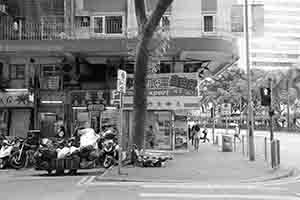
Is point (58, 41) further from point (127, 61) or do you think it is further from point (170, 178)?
point (170, 178)

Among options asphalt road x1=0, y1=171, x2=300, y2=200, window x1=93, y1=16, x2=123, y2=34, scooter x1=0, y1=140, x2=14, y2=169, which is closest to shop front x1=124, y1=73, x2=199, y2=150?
window x1=93, y1=16, x2=123, y2=34

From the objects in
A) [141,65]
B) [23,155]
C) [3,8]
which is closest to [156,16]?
[141,65]

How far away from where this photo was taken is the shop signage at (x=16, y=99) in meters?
19.7

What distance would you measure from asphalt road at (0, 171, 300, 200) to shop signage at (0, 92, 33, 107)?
8.80 meters

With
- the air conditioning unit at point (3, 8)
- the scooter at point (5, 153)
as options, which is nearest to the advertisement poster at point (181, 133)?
the scooter at point (5, 153)

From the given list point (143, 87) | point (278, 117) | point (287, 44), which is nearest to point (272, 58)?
point (287, 44)

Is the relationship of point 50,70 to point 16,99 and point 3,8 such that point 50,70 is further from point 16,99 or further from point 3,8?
point 3,8

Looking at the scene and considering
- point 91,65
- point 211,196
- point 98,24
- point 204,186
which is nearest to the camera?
point 211,196

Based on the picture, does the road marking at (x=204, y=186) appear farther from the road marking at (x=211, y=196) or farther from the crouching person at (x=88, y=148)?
the crouching person at (x=88, y=148)

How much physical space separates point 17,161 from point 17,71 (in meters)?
7.99

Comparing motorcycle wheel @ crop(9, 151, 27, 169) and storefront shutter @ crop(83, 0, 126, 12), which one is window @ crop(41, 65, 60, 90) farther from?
motorcycle wheel @ crop(9, 151, 27, 169)

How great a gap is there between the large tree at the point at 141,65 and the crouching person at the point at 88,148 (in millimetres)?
1430

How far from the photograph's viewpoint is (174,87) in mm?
18891

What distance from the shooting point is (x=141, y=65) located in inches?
524
